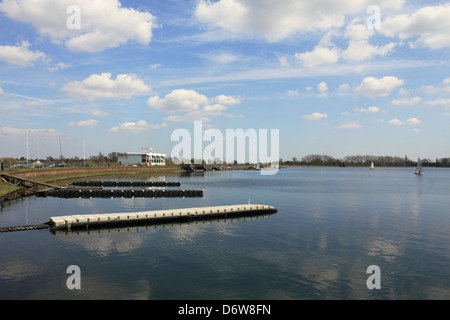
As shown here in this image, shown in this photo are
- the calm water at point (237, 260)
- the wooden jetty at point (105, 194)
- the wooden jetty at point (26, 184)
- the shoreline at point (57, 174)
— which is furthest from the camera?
the wooden jetty at point (26, 184)

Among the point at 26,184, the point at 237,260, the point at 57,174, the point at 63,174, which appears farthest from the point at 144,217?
the point at 63,174

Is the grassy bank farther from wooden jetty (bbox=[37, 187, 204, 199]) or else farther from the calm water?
the calm water

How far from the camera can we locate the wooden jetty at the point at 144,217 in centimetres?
3409

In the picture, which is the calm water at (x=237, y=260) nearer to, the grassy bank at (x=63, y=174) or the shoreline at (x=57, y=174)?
the shoreline at (x=57, y=174)

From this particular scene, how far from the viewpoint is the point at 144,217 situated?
37.5 meters

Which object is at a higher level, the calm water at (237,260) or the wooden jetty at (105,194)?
the wooden jetty at (105,194)

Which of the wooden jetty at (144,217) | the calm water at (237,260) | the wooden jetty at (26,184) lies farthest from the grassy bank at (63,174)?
the wooden jetty at (144,217)

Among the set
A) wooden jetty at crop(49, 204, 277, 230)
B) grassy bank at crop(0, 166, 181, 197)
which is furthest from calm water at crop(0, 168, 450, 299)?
grassy bank at crop(0, 166, 181, 197)

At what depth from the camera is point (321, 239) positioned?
3145 centimetres

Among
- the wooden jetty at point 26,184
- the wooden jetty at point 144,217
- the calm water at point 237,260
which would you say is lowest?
the calm water at point 237,260

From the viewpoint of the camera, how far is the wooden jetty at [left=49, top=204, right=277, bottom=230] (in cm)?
3409

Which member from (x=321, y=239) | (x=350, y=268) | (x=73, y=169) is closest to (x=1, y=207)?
(x=321, y=239)
